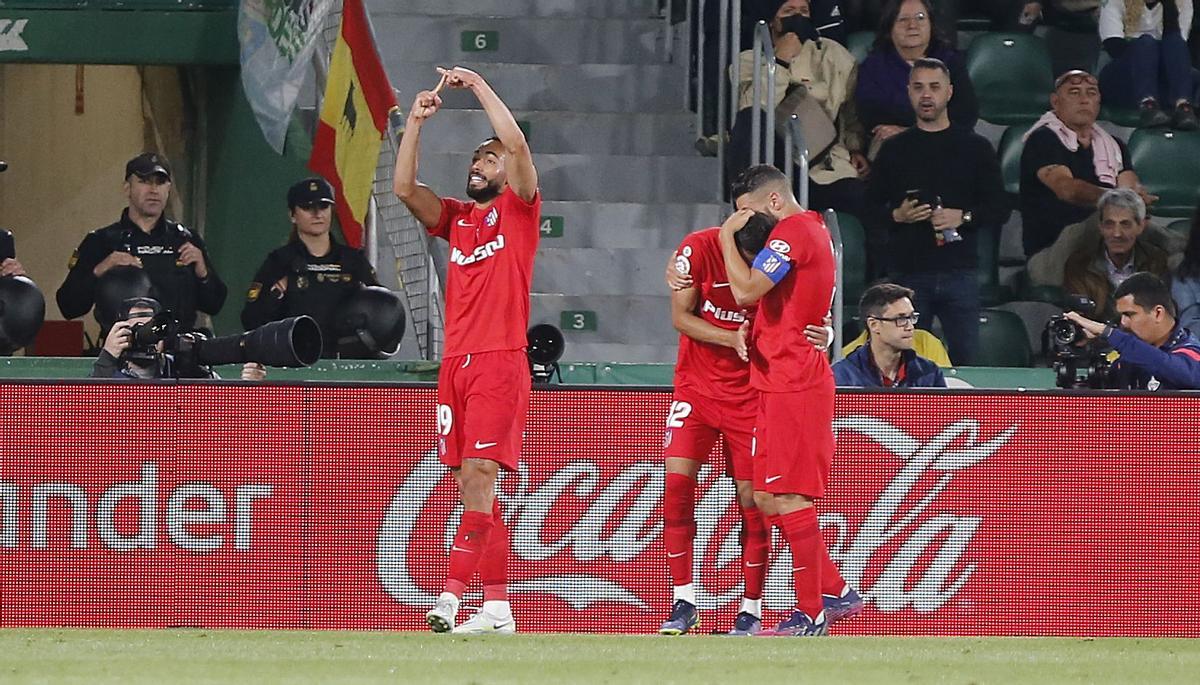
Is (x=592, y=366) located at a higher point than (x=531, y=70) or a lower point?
lower

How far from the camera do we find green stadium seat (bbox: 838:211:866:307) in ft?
40.0

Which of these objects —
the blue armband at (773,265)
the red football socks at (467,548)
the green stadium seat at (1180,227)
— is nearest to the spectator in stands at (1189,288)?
the green stadium seat at (1180,227)

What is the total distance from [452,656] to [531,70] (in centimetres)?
696

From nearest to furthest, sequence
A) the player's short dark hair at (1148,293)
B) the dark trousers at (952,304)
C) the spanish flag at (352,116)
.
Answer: the player's short dark hair at (1148,293), the spanish flag at (352,116), the dark trousers at (952,304)

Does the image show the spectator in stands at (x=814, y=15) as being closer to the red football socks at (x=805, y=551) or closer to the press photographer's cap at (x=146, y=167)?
the press photographer's cap at (x=146, y=167)

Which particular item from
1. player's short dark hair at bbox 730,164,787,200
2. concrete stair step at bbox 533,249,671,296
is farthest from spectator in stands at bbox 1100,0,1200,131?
player's short dark hair at bbox 730,164,787,200

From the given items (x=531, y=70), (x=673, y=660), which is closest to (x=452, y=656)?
(x=673, y=660)

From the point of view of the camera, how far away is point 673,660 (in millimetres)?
6641

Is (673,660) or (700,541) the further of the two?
(700,541)

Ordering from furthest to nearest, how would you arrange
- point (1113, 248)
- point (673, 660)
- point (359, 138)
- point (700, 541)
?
point (1113, 248), point (359, 138), point (700, 541), point (673, 660)

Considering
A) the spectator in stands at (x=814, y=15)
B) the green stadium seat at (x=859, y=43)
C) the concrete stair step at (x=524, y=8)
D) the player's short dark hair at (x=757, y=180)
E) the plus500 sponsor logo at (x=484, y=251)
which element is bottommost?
the plus500 sponsor logo at (x=484, y=251)

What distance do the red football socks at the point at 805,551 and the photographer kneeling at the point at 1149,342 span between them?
187 cm

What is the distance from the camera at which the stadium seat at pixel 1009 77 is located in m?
13.9

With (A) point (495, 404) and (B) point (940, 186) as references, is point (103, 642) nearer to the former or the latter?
(A) point (495, 404)
